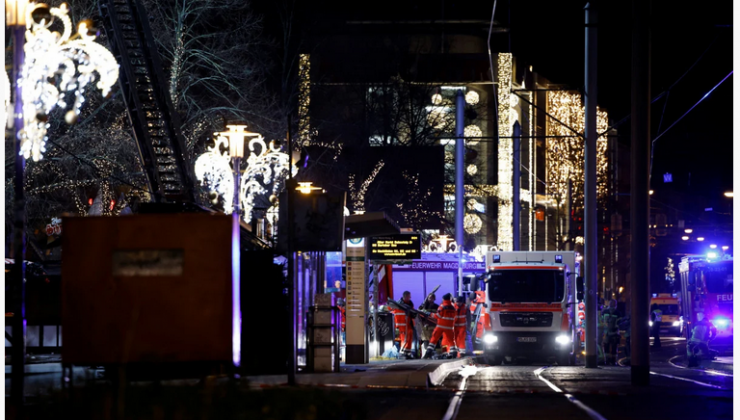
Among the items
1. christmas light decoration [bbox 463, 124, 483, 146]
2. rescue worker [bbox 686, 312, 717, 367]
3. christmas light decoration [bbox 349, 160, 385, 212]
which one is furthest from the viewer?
christmas light decoration [bbox 463, 124, 483, 146]

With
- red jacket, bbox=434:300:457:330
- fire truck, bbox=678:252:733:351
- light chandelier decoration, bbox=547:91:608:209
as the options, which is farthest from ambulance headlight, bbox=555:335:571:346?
light chandelier decoration, bbox=547:91:608:209

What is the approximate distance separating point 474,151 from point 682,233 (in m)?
16.8

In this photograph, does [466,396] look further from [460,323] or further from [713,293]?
[713,293]

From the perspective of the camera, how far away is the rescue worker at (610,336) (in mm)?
30984

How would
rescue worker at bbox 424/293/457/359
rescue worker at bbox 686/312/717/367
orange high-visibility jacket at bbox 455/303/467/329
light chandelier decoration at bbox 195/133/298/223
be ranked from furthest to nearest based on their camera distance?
orange high-visibility jacket at bbox 455/303/467/329 < rescue worker at bbox 424/293/457/359 < light chandelier decoration at bbox 195/133/298/223 < rescue worker at bbox 686/312/717/367

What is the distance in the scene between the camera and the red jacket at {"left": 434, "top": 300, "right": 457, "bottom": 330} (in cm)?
2964

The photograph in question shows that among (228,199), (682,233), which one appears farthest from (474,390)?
(682,233)

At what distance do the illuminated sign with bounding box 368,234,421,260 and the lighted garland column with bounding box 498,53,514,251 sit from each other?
33.2m

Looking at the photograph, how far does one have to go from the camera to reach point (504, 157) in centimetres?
7688

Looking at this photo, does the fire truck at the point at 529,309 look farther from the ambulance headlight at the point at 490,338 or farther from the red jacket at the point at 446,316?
the red jacket at the point at 446,316

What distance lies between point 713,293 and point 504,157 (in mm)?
43634

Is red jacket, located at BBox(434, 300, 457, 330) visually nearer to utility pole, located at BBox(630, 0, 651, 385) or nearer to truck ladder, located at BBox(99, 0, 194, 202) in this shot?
truck ladder, located at BBox(99, 0, 194, 202)

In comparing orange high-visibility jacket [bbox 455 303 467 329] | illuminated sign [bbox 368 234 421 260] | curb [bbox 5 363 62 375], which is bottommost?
curb [bbox 5 363 62 375]

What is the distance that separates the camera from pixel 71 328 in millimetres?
13328
